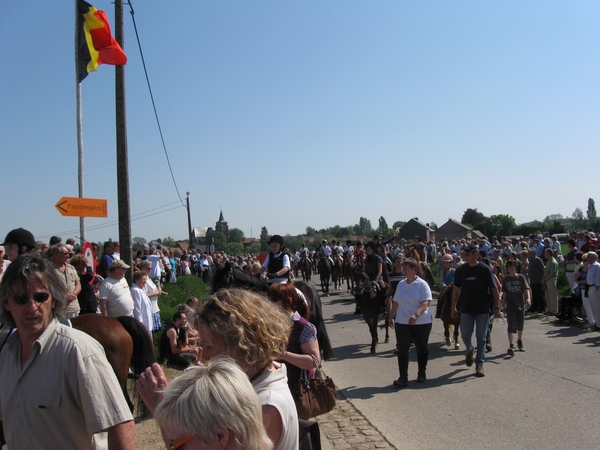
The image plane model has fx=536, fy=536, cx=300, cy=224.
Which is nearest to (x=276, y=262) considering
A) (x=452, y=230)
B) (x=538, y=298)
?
(x=538, y=298)

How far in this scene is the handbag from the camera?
→ 3.98m

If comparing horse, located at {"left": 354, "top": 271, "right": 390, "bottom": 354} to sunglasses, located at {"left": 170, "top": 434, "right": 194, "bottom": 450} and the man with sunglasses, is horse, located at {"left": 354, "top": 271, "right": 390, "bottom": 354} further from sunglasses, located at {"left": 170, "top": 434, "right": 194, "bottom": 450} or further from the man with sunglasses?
sunglasses, located at {"left": 170, "top": 434, "right": 194, "bottom": 450}

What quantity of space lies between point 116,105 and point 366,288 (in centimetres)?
626

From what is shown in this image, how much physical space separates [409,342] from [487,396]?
4.28 ft

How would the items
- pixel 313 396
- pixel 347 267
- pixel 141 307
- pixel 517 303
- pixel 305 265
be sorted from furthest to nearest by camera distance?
pixel 305 265 < pixel 347 267 < pixel 517 303 < pixel 141 307 < pixel 313 396

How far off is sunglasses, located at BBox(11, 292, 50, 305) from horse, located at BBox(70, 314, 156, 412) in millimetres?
3099

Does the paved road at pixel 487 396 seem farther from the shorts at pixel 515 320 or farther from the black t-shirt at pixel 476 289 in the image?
the black t-shirt at pixel 476 289

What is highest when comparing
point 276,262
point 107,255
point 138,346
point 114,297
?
point 107,255

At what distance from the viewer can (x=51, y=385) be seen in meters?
2.42

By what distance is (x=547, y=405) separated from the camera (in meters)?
6.69

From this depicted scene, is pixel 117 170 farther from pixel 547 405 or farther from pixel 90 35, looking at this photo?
pixel 547 405

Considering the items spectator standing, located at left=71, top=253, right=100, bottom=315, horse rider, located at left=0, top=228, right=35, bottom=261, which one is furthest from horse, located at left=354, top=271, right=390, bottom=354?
horse rider, located at left=0, top=228, right=35, bottom=261

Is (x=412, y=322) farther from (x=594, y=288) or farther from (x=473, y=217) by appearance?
(x=473, y=217)

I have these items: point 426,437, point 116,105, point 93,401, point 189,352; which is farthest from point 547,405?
point 116,105
